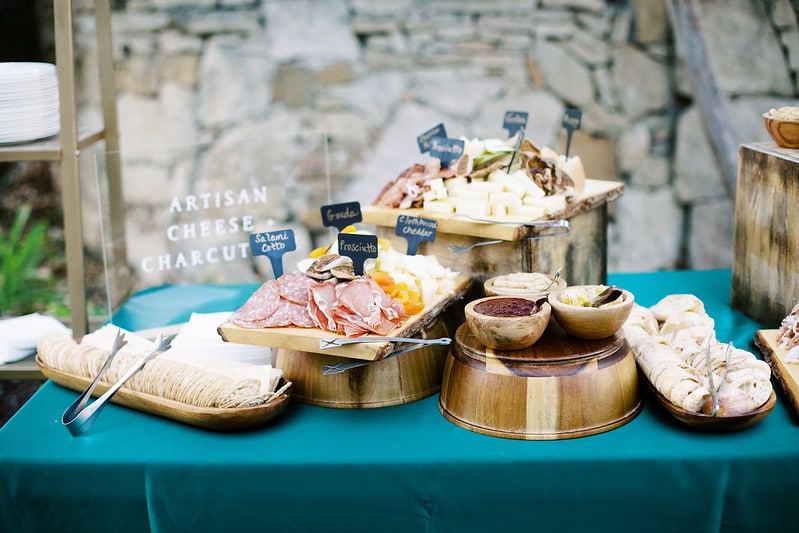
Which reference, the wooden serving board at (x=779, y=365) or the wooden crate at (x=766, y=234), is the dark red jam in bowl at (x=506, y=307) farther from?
the wooden crate at (x=766, y=234)

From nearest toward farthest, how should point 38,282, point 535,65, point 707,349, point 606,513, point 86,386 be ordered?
point 606,513, point 707,349, point 86,386, point 535,65, point 38,282

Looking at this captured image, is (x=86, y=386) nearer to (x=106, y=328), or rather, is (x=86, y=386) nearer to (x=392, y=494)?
(x=106, y=328)

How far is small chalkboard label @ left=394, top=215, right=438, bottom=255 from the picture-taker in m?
2.45

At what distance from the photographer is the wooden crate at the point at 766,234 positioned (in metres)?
2.53

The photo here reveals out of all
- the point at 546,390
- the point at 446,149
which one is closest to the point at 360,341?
the point at 546,390

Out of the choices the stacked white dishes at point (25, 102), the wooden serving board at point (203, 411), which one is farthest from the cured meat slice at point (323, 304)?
the stacked white dishes at point (25, 102)

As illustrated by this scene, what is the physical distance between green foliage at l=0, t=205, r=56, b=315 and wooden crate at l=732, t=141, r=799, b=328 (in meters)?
4.14

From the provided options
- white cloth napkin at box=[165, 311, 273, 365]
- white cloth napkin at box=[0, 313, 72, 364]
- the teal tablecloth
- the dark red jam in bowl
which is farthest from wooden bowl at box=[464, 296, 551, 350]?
white cloth napkin at box=[0, 313, 72, 364]

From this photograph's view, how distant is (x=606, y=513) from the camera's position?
1.91 m

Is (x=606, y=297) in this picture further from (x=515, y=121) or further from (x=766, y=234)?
(x=515, y=121)

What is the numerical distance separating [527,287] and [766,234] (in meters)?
0.95

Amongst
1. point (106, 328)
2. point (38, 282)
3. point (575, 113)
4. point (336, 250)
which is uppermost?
point (575, 113)

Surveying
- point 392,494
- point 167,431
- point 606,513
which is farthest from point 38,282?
point 606,513

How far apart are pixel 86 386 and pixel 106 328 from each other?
25cm
